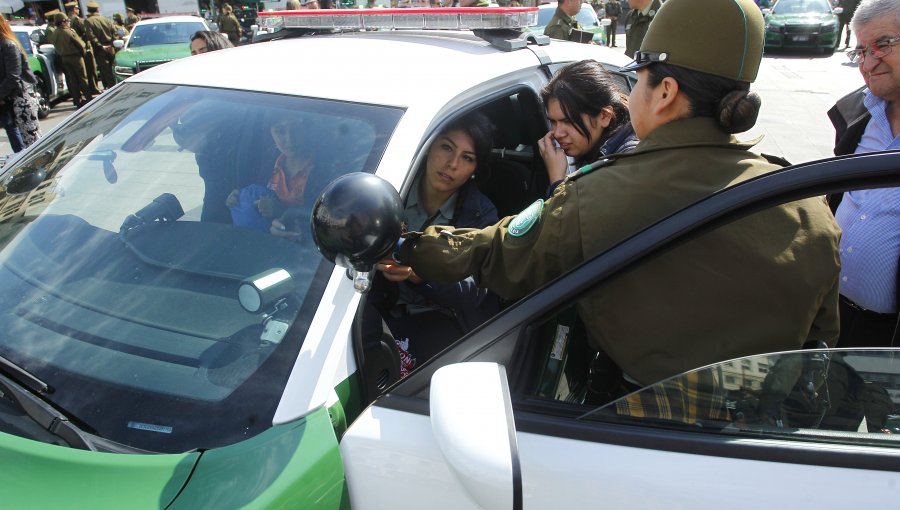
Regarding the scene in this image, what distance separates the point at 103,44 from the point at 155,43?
5.08 feet

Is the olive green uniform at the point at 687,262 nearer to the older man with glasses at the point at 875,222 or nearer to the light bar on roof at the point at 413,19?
the older man with glasses at the point at 875,222

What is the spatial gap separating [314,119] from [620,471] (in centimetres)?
119

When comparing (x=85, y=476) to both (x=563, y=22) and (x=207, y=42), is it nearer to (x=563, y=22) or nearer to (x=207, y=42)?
(x=207, y=42)

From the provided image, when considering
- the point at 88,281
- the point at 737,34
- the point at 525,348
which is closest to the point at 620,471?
the point at 525,348

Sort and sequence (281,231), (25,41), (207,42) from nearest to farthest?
(281,231) → (207,42) → (25,41)

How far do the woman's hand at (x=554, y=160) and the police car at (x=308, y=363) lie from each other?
59 cm

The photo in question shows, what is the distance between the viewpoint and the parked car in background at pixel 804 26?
52.8 ft

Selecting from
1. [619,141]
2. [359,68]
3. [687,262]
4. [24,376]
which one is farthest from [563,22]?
[24,376]

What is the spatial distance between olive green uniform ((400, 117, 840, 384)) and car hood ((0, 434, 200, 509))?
2.71 feet

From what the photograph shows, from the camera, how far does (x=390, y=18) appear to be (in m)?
2.61

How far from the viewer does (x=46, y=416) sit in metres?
1.36

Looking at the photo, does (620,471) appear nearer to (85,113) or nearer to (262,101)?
(262,101)

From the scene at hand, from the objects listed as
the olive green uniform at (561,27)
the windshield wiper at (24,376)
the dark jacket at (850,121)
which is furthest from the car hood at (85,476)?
the olive green uniform at (561,27)

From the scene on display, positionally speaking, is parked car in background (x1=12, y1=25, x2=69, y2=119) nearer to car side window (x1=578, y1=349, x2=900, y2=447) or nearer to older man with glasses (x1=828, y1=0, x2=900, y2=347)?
older man with glasses (x1=828, y1=0, x2=900, y2=347)
